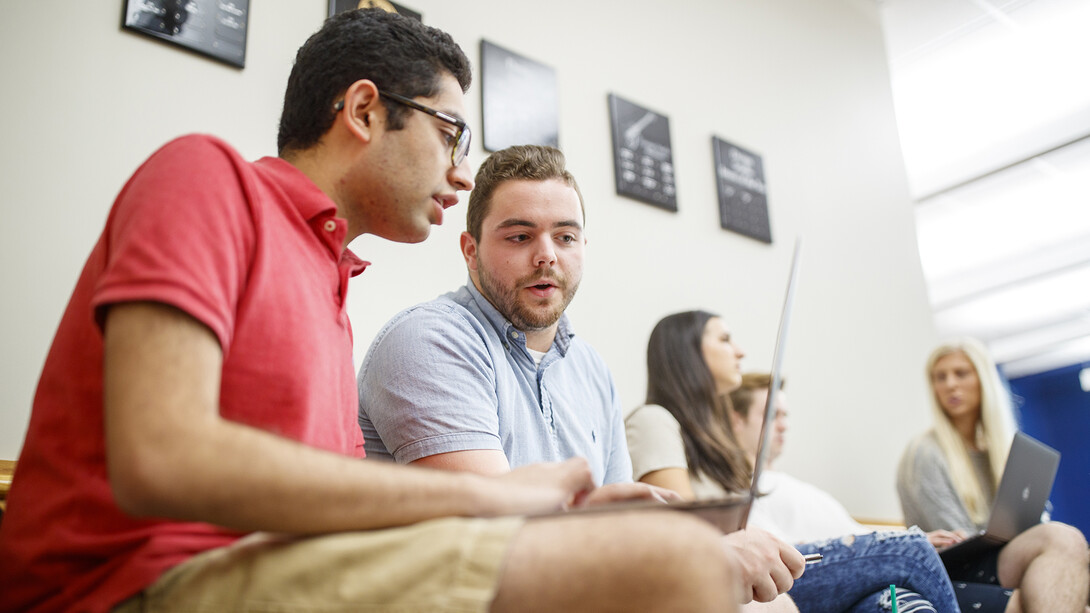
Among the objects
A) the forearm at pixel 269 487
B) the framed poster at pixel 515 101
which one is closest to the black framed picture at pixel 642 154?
the framed poster at pixel 515 101

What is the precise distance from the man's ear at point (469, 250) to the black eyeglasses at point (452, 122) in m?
0.54

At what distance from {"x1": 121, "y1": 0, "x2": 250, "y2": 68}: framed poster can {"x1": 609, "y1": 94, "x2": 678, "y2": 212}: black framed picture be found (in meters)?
1.22

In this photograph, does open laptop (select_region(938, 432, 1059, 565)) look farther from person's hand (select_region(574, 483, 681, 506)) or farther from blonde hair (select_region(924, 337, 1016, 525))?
person's hand (select_region(574, 483, 681, 506))

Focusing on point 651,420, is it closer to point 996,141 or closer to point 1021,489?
point 1021,489

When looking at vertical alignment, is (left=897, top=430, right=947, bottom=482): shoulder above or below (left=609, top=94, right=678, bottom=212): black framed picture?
below

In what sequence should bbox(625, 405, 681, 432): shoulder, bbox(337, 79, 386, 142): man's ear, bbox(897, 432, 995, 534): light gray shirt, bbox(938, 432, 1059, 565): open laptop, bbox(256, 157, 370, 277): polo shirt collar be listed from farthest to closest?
bbox(897, 432, 995, 534): light gray shirt
bbox(938, 432, 1059, 565): open laptop
bbox(625, 405, 681, 432): shoulder
bbox(337, 79, 386, 142): man's ear
bbox(256, 157, 370, 277): polo shirt collar

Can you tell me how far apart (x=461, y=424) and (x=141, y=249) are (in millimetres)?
706

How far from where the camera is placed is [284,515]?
634 millimetres

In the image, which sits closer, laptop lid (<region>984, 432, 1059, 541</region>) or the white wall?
the white wall

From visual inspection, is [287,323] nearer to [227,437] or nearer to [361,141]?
[227,437]

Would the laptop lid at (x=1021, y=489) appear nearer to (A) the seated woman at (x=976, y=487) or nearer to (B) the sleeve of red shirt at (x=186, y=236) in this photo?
(A) the seated woman at (x=976, y=487)

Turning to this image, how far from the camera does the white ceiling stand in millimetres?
3986

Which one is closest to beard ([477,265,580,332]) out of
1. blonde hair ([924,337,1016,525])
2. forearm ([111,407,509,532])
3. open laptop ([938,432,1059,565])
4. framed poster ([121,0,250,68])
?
framed poster ([121,0,250,68])

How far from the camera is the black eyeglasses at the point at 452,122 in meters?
Result: 1.14
